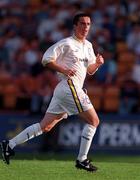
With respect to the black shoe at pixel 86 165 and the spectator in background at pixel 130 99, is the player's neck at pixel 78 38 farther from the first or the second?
the spectator in background at pixel 130 99

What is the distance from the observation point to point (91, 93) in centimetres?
1905

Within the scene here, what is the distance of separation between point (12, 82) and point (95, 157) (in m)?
3.01

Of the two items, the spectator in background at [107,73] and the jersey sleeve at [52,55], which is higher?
the jersey sleeve at [52,55]

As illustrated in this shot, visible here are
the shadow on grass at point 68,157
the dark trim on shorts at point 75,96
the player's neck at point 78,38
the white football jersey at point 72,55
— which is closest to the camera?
the dark trim on shorts at point 75,96

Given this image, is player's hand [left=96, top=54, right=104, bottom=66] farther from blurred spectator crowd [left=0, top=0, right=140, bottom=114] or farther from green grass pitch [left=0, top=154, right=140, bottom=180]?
blurred spectator crowd [left=0, top=0, right=140, bottom=114]

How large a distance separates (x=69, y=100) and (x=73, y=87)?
0.19 m

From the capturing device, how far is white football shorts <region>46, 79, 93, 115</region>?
10961mm

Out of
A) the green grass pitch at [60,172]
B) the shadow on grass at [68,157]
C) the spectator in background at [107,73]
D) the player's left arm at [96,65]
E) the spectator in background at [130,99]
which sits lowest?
the shadow on grass at [68,157]

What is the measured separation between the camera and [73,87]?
11000 millimetres

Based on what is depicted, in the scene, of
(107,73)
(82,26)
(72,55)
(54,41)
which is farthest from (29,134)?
(54,41)

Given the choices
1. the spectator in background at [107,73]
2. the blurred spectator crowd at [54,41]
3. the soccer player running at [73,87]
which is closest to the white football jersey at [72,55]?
the soccer player running at [73,87]

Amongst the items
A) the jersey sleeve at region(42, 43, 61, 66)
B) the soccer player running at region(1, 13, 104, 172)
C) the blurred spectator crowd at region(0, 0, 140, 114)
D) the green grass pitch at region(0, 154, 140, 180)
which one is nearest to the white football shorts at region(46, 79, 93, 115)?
the soccer player running at region(1, 13, 104, 172)

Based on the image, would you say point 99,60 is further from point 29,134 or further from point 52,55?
point 29,134

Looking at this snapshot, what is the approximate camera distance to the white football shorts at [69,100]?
10961mm
